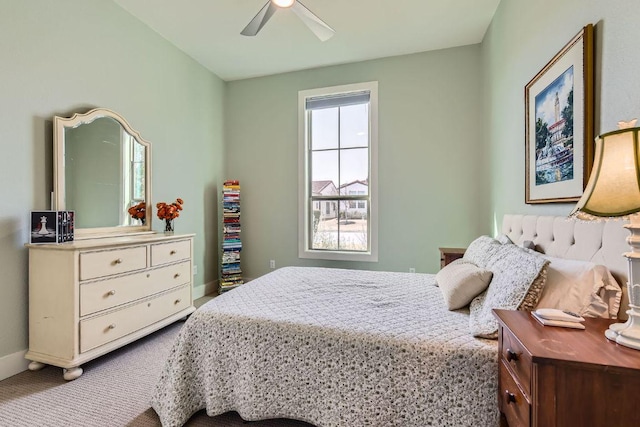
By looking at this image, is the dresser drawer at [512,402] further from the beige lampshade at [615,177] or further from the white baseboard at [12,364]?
the white baseboard at [12,364]

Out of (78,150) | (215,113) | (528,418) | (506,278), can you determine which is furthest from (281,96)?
(528,418)

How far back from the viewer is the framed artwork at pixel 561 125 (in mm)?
1408

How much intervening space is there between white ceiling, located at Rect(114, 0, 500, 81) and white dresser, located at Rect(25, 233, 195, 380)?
2247 mm

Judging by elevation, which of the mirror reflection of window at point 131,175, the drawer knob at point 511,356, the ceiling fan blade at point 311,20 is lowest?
the drawer knob at point 511,356

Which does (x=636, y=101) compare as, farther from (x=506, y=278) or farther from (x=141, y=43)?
(x=141, y=43)

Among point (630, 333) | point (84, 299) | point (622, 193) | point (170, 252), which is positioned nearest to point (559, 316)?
point (630, 333)

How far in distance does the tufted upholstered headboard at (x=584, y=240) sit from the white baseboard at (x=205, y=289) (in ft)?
11.8

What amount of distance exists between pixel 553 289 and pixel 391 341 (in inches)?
29.2

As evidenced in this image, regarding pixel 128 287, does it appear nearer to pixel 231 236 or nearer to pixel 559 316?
pixel 231 236

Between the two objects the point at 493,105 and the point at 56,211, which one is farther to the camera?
the point at 493,105

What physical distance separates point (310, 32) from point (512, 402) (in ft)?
11.5

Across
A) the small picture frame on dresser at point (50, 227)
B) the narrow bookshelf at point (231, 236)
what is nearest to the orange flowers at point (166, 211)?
→ the small picture frame on dresser at point (50, 227)

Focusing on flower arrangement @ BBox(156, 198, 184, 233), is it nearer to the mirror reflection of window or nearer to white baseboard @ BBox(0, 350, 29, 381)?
the mirror reflection of window

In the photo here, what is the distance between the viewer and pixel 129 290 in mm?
2373
